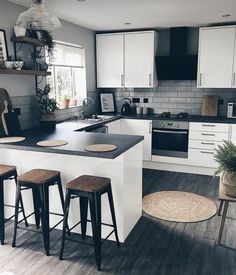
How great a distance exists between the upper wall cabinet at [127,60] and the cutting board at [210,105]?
90cm

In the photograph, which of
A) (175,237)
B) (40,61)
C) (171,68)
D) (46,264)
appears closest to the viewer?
(46,264)

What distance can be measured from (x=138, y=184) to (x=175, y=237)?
624mm

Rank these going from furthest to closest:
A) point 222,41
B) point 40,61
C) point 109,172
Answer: point 222,41 → point 40,61 → point 109,172

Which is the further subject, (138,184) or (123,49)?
(123,49)

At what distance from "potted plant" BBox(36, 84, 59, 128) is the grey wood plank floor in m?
1.30

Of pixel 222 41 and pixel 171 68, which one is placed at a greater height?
pixel 222 41

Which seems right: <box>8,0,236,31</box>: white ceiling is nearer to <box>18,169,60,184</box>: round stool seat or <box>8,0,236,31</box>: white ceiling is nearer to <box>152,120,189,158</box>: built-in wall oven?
<box>152,120,189,158</box>: built-in wall oven

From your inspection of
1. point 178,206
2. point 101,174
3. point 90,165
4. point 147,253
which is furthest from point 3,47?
point 178,206

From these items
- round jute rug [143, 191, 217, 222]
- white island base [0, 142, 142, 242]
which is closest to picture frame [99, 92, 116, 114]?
round jute rug [143, 191, 217, 222]

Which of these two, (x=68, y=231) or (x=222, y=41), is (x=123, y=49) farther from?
(x=68, y=231)

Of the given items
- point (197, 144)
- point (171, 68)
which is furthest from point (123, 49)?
point (197, 144)

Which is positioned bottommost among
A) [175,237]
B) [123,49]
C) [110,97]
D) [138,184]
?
[175,237]

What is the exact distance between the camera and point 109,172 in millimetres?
2641

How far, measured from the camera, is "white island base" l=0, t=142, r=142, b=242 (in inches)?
104
